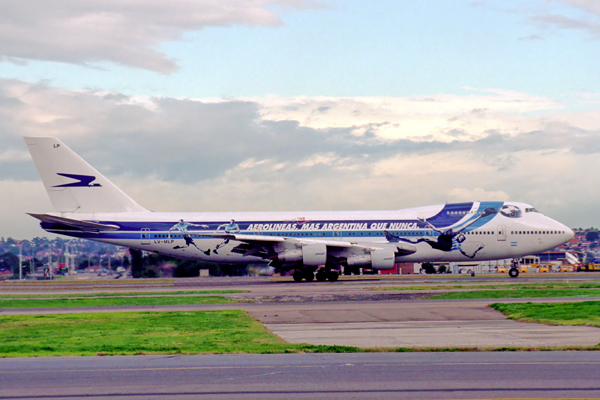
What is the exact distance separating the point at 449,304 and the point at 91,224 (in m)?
30.1

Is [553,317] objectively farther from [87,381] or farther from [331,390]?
[87,381]

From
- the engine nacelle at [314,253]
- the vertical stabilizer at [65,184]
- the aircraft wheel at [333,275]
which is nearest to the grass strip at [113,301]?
the engine nacelle at [314,253]

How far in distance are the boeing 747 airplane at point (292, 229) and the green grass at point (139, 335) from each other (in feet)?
72.0

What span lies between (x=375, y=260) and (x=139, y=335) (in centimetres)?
2870

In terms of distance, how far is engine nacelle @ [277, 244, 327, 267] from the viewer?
46.1m

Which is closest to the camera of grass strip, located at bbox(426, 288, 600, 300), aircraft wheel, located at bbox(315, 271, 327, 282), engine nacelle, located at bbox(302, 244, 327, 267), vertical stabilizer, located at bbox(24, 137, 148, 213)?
grass strip, located at bbox(426, 288, 600, 300)

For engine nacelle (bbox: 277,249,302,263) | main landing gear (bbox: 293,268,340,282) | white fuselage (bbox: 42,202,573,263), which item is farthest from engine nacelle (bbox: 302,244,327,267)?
main landing gear (bbox: 293,268,340,282)

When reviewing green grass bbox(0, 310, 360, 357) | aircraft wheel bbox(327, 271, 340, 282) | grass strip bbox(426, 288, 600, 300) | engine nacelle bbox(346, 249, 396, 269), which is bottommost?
grass strip bbox(426, 288, 600, 300)

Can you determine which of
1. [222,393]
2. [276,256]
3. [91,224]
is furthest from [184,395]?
[91,224]

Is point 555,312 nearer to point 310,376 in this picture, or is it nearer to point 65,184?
point 310,376

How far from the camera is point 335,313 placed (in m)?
24.9

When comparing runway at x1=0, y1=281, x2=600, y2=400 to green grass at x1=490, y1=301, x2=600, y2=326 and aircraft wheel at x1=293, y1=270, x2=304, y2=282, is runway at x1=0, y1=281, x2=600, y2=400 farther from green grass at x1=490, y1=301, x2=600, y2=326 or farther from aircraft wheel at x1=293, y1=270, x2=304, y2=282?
aircraft wheel at x1=293, y1=270, x2=304, y2=282

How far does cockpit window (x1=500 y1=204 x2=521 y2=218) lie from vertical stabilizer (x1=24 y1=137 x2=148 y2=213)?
27721mm

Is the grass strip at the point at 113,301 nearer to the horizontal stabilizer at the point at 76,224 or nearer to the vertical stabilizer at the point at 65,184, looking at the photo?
the horizontal stabilizer at the point at 76,224
